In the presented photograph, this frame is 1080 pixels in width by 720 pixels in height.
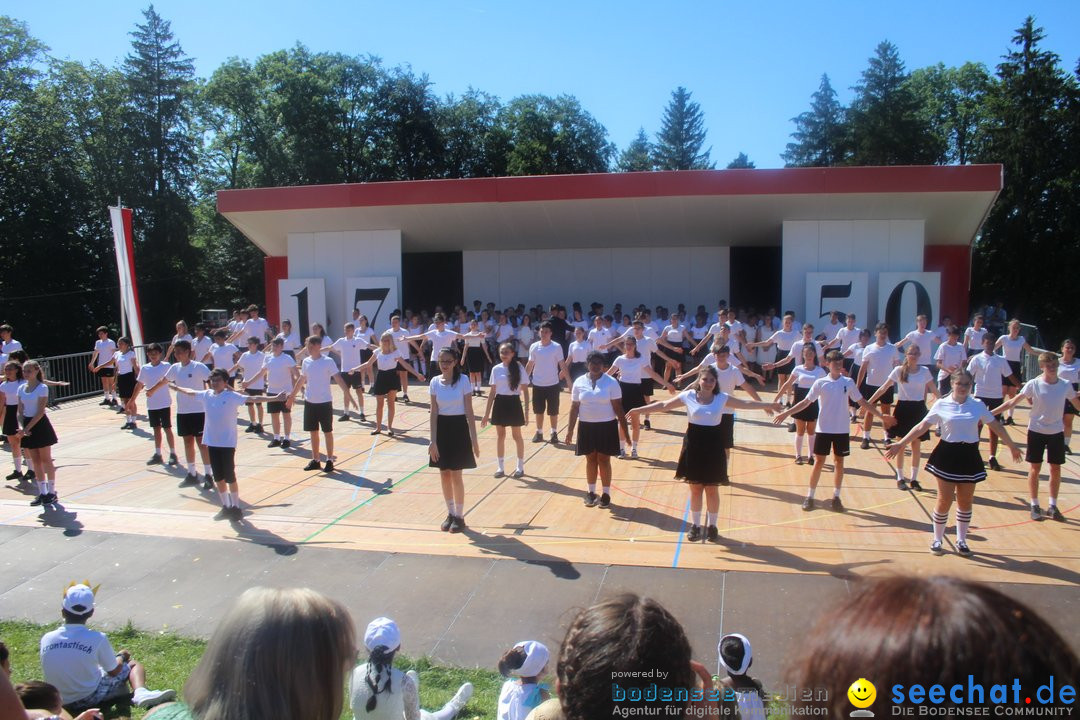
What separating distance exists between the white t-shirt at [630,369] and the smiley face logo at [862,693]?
9939 millimetres

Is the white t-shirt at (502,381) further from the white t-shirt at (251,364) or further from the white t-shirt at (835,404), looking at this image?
the white t-shirt at (251,364)

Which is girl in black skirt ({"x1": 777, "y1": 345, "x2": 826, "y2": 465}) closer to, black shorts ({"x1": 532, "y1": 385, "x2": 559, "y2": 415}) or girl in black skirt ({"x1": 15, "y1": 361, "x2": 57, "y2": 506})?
black shorts ({"x1": 532, "y1": 385, "x2": 559, "y2": 415})

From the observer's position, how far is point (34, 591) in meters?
6.97

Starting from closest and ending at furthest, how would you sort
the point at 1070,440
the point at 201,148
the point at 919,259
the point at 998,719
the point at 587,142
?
the point at 998,719
the point at 1070,440
the point at 919,259
the point at 201,148
the point at 587,142

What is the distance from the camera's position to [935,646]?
1.19 meters

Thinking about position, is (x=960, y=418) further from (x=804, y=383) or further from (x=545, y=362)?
(x=545, y=362)

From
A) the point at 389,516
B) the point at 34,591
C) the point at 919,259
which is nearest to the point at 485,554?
the point at 389,516

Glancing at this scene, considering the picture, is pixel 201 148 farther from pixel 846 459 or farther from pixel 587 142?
pixel 846 459

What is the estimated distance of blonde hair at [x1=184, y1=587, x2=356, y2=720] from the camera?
80.3 inches

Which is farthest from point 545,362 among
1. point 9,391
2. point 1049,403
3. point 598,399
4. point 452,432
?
point 9,391

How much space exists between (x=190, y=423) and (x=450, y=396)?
449 cm

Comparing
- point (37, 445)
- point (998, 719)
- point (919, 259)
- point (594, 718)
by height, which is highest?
point (919, 259)

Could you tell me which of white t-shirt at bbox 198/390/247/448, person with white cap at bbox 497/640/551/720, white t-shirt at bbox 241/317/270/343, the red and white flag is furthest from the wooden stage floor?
the red and white flag

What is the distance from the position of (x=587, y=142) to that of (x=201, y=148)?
2429 cm
